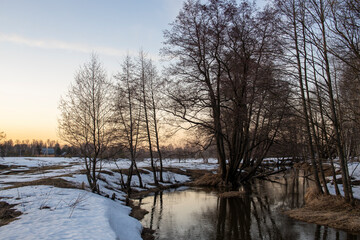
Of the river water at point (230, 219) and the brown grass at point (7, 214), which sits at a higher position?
the brown grass at point (7, 214)

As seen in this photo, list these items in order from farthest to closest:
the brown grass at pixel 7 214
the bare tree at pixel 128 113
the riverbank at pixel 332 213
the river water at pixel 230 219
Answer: the bare tree at pixel 128 113, the riverbank at pixel 332 213, the river water at pixel 230 219, the brown grass at pixel 7 214

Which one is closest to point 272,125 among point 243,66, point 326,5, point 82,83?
point 243,66

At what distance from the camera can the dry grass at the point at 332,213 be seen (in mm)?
10359

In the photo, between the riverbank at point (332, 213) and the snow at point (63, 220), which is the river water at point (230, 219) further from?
the snow at point (63, 220)

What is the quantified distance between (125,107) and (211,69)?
806cm

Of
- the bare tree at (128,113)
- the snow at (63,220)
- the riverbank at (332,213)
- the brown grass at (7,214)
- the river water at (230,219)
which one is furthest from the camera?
the bare tree at (128,113)

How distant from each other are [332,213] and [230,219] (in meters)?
4.36

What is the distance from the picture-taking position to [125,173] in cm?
2717

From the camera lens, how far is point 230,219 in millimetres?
12734

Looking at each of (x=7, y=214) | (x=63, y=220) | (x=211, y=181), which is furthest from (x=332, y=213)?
(x=211, y=181)

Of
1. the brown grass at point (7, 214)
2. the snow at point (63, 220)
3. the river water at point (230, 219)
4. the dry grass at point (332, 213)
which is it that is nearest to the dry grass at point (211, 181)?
the river water at point (230, 219)

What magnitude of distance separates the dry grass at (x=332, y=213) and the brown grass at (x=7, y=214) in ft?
37.9

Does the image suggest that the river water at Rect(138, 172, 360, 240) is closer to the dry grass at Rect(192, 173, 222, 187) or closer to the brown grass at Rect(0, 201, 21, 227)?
the brown grass at Rect(0, 201, 21, 227)

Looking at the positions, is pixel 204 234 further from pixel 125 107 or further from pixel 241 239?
pixel 125 107
